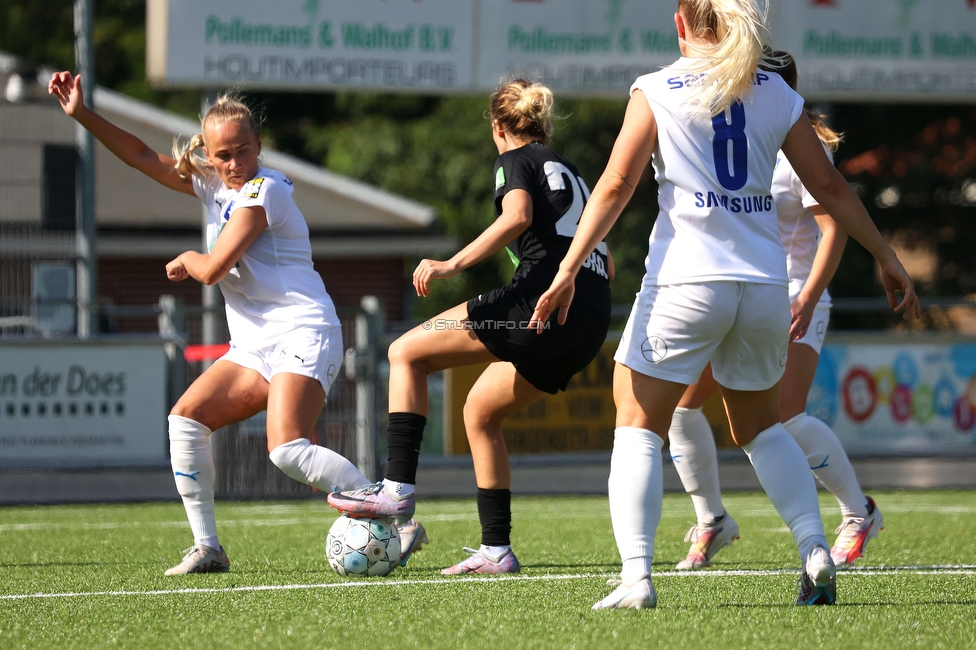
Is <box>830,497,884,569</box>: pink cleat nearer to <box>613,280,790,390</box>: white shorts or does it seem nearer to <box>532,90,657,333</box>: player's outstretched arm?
<box>613,280,790,390</box>: white shorts

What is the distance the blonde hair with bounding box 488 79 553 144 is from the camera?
17.2 ft

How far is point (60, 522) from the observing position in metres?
8.58

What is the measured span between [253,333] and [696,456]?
198 centimetres

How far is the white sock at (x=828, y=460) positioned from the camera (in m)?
5.59

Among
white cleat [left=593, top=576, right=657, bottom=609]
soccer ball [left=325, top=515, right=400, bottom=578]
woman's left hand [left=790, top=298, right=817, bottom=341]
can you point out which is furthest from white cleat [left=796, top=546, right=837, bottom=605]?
soccer ball [left=325, top=515, right=400, bottom=578]

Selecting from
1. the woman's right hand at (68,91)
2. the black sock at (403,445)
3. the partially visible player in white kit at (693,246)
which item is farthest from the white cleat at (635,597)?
the woman's right hand at (68,91)

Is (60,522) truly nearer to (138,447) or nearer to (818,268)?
(138,447)

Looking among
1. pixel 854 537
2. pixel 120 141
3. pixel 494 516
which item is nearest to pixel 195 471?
pixel 494 516

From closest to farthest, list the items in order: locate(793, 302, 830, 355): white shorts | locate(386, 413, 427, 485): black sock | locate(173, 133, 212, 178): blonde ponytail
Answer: locate(386, 413, 427, 485): black sock, locate(173, 133, 212, 178): blonde ponytail, locate(793, 302, 830, 355): white shorts

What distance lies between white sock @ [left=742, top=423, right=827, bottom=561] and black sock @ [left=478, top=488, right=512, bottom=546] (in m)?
1.42

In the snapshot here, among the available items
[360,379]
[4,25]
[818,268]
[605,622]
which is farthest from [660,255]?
[4,25]

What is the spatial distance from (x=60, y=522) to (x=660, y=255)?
19.6 feet

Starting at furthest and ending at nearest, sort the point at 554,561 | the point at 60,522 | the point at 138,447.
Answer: the point at 138,447 < the point at 60,522 < the point at 554,561

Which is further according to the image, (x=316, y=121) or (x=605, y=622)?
(x=316, y=121)
